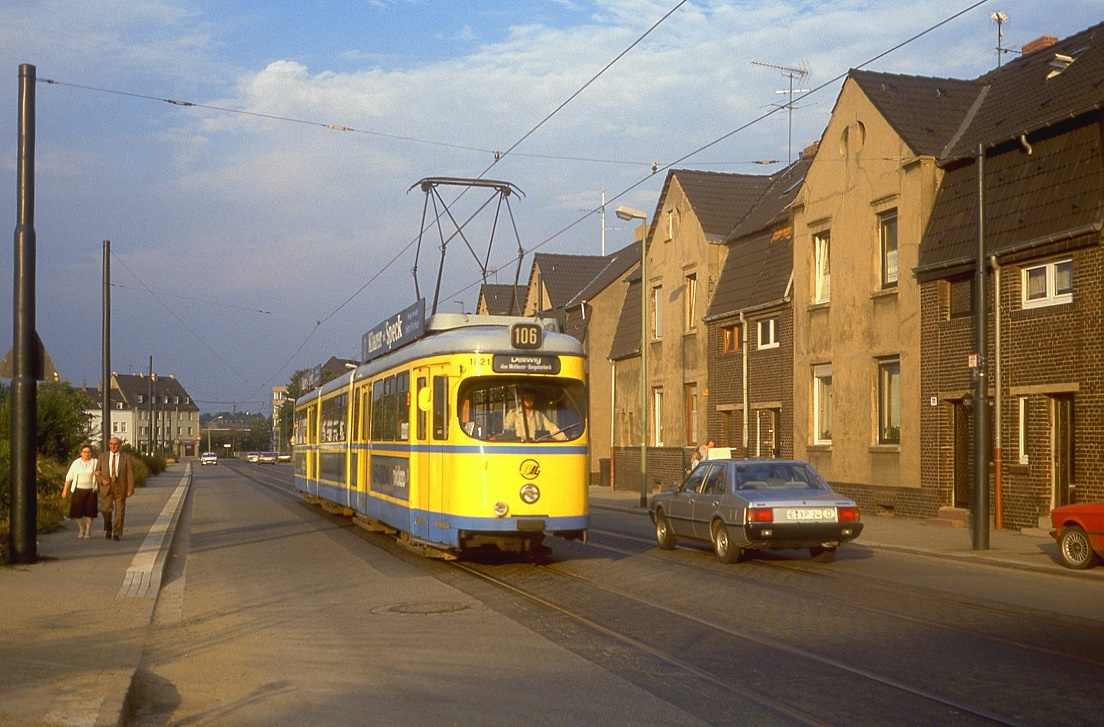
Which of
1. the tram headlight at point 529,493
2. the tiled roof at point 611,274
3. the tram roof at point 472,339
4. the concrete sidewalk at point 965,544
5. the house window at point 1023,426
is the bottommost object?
the concrete sidewalk at point 965,544

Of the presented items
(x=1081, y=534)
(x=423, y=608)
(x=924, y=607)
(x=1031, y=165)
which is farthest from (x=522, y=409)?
(x=1031, y=165)

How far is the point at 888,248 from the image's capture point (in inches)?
1055

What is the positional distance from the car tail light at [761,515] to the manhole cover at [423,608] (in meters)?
4.73

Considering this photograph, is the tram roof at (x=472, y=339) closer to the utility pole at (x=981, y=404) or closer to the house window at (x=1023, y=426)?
the utility pole at (x=981, y=404)

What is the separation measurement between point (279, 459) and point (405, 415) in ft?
338

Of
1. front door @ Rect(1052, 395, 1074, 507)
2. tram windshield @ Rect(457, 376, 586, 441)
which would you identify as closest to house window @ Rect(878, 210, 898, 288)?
front door @ Rect(1052, 395, 1074, 507)

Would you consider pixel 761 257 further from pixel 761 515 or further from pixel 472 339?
pixel 472 339

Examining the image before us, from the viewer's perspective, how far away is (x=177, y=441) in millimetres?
165875

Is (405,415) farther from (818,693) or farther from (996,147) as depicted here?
(996,147)

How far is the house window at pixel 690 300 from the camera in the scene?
37844mm

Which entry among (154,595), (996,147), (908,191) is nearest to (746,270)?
(908,191)

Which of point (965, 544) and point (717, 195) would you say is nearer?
point (965, 544)

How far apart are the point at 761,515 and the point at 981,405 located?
4.71m

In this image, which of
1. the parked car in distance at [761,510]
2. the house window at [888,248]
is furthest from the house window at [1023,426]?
the parked car in distance at [761,510]
